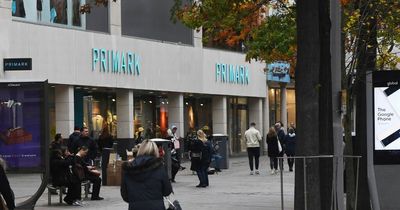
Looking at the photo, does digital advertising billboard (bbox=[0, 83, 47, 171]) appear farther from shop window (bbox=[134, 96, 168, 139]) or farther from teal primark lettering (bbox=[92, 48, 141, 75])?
shop window (bbox=[134, 96, 168, 139])

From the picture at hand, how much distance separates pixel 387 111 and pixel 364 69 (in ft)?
8.78

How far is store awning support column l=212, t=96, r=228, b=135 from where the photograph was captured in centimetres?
4088

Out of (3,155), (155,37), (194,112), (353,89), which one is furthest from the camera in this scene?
(194,112)

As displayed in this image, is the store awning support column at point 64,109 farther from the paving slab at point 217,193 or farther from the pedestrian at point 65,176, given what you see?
the pedestrian at point 65,176

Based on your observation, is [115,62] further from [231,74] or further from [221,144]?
[231,74]

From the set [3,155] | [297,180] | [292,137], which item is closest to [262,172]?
[292,137]

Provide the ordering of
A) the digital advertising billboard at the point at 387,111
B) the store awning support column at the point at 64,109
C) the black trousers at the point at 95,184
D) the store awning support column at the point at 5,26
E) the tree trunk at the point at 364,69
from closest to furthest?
the digital advertising billboard at the point at 387,111, the tree trunk at the point at 364,69, the black trousers at the point at 95,184, the store awning support column at the point at 5,26, the store awning support column at the point at 64,109

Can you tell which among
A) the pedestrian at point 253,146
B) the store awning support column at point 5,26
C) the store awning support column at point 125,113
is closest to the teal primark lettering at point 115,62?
the store awning support column at point 125,113

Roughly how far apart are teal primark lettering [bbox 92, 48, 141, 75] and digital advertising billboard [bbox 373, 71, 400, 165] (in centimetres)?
1968

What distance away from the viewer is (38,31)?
89.8ft

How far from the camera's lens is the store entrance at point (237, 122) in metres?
43.5

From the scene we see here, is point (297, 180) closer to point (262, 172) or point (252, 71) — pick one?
point (262, 172)

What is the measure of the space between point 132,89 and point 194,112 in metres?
8.73

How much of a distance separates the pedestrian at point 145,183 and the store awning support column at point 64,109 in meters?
20.7
